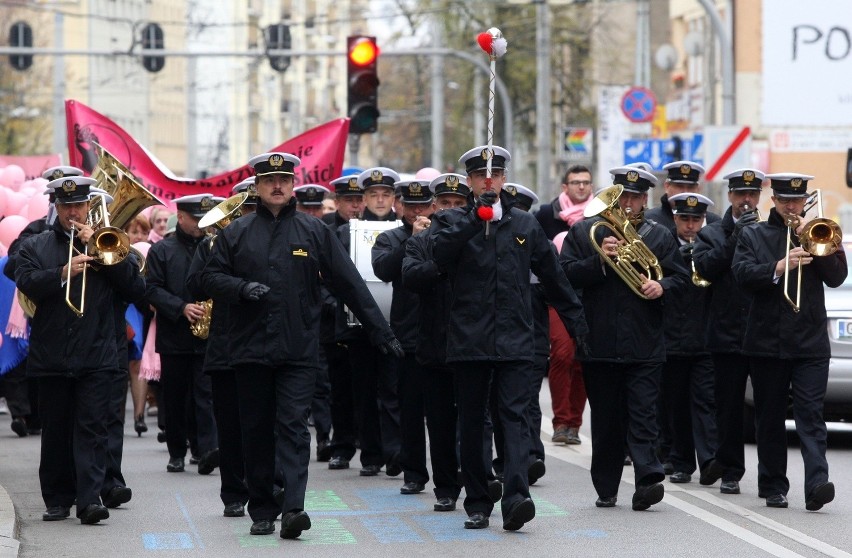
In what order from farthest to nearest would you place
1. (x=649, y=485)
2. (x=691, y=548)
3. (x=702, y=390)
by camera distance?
1. (x=702, y=390)
2. (x=649, y=485)
3. (x=691, y=548)

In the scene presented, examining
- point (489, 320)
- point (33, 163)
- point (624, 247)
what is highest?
point (33, 163)

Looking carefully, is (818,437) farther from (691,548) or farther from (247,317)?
(247,317)

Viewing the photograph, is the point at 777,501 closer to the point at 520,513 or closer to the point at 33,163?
the point at 520,513

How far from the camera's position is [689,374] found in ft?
45.1

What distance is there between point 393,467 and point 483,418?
9.19 ft

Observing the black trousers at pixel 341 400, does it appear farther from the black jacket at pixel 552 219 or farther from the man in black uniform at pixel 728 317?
the man in black uniform at pixel 728 317

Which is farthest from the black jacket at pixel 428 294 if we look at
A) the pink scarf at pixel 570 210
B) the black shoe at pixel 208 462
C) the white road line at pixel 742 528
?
the pink scarf at pixel 570 210

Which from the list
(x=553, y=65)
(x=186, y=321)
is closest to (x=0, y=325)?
(x=186, y=321)

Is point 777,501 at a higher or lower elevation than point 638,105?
lower

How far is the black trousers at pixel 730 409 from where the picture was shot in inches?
510

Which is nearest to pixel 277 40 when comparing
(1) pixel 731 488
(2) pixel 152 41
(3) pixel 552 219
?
(2) pixel 152 41

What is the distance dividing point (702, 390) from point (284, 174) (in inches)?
151

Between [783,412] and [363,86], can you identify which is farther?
[363,86]

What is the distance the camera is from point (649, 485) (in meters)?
12.0
